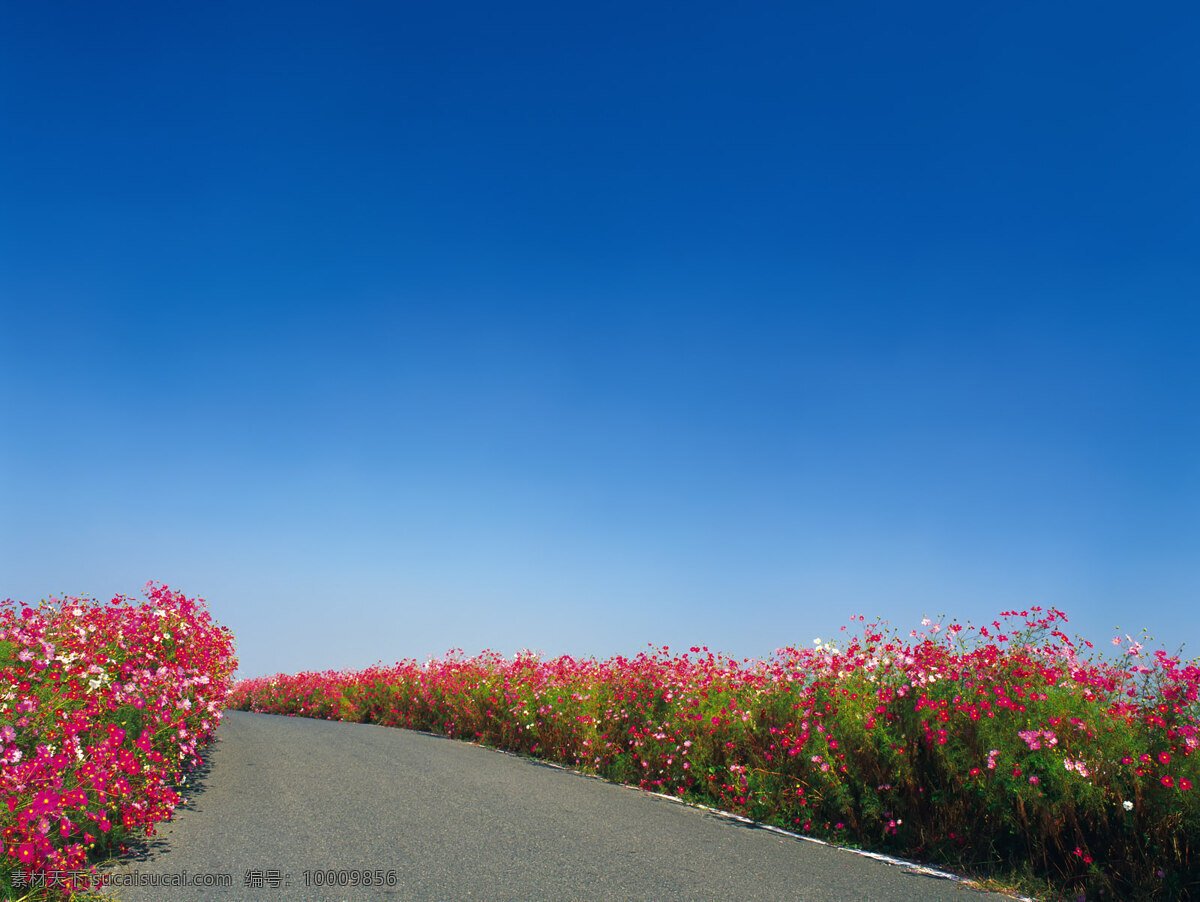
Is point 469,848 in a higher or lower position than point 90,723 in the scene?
lower

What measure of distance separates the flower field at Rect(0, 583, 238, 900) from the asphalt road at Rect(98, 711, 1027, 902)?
481mm

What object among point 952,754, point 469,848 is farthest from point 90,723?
point 952,754

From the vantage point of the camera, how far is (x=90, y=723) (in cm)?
629

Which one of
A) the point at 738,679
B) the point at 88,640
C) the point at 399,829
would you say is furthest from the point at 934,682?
the point at 88,640

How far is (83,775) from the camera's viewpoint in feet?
18.0

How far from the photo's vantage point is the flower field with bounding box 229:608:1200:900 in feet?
18.6

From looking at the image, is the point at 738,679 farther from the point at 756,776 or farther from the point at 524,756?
the point at 524,756

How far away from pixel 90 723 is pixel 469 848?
3.58 m

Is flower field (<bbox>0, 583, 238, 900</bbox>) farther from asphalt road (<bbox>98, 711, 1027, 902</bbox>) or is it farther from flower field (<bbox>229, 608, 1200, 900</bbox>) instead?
flower field (<bbox>229, 608, 1200, 900</bbox>)

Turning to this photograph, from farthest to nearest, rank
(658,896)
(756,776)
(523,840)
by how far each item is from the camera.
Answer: (756,776) → (523,840) → (658,896)

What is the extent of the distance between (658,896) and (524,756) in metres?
6.69

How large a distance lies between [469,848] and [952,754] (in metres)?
4.55

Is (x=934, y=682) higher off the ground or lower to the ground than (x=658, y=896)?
higher

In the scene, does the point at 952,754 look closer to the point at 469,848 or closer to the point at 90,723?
the point at 469,848
